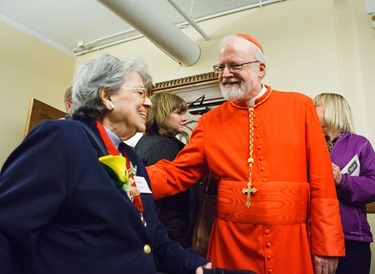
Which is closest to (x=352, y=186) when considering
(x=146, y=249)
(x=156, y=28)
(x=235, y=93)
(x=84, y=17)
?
(x=235, y=93)

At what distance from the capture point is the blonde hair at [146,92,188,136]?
1.90 m

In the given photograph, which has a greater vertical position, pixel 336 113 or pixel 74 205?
pixel 336 113

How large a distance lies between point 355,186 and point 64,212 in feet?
4.14

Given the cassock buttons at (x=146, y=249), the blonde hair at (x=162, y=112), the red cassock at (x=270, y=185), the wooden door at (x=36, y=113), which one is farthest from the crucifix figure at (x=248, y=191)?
the wooden door at (x=36, y=113)

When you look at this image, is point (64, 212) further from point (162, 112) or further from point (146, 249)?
point (162, 112)

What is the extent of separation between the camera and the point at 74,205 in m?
0.84

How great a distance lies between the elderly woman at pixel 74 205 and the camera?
2.49ft

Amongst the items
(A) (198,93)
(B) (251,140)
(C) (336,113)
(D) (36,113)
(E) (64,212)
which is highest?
(A) (198,93)

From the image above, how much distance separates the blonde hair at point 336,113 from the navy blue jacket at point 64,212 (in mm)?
1272

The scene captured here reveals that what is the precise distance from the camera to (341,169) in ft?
5.42

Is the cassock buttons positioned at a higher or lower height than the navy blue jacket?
lower

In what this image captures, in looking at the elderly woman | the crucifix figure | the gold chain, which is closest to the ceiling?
the gold chain

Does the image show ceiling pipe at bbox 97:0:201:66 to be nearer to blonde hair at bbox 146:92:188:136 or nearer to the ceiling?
the ceiling

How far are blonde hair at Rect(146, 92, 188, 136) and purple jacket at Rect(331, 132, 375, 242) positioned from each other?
89 cm
